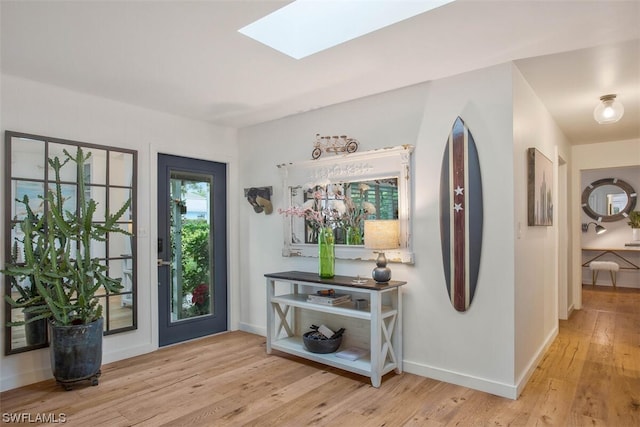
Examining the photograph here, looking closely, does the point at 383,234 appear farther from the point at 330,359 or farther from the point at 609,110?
the point at 609,110

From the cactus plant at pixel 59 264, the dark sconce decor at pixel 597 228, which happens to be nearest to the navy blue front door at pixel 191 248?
the cactus plant at pixel 59 264

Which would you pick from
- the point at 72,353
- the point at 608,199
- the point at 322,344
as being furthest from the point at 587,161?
the point at 72,353

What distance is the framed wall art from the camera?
310 centimetres

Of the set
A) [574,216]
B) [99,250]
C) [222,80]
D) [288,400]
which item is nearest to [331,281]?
[288,400]

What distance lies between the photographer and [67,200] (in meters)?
3.27

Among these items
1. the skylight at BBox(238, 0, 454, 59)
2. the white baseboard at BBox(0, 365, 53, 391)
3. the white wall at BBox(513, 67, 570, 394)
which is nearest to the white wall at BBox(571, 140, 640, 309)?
the white wall at BBox(513, 67, 570, 394)

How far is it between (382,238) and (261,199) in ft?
5.50

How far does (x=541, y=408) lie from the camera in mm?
2572

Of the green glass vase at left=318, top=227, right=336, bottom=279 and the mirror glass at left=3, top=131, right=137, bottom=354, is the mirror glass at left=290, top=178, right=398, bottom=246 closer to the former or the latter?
the green glass vase at left=318, top=227, right=336, bottom=279

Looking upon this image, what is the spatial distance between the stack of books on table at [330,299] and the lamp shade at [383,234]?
549mm

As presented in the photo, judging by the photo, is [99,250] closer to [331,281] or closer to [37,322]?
[37,322]

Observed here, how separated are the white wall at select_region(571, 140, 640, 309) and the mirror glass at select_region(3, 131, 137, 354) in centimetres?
554

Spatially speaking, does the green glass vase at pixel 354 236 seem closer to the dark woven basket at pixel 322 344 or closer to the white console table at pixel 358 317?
the white console table at pixel 358 317

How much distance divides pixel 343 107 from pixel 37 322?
314 cm
